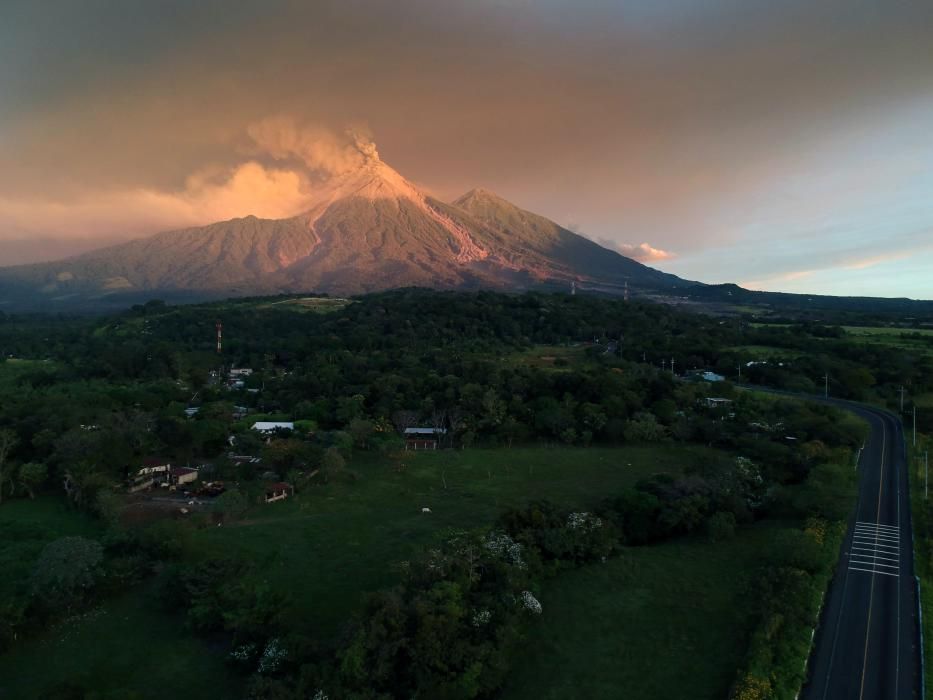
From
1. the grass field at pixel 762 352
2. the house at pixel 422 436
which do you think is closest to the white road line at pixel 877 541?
the house at pixel 422 436

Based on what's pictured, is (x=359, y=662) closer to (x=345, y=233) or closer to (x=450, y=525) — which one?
(x=450, y=525)

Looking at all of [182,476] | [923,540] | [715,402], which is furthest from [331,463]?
[715,402]

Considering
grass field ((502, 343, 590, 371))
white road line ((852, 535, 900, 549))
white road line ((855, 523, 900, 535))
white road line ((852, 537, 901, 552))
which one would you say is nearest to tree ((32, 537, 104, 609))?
white road line ((852, 537, 901, 552))

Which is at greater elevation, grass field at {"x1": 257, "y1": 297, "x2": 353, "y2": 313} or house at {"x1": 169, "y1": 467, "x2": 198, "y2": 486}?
grass field at {"x1": 257, "y1": 297, "x2": 353, "y2": 313}

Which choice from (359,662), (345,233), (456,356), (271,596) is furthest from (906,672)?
(345,233)

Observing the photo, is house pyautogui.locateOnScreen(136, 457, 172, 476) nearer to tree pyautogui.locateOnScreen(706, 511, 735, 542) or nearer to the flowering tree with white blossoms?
the flowering tree with white blossoms

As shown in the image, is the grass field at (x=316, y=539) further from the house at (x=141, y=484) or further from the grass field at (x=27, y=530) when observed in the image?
the house at (x=141, y=484)

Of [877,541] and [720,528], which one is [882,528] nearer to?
[877,541]
